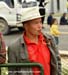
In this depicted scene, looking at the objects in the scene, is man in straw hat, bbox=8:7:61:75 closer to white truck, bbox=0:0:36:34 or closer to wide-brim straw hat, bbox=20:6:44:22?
wide-brim straw hat, bbox=20:6:44:22

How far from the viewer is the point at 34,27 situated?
14.6 ft

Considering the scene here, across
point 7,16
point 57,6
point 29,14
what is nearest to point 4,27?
point 7,16

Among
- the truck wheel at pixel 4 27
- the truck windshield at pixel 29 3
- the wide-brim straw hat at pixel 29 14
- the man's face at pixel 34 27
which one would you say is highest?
the wide-brim straw hat at pixel 29 14

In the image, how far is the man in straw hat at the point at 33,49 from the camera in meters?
4.42

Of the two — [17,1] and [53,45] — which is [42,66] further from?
[17,1]

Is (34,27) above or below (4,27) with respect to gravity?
above

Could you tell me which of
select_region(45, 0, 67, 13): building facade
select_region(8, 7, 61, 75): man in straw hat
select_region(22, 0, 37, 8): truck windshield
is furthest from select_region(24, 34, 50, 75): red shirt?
select_region(45, 0, 67, 13): building facade

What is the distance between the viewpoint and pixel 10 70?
4.41m

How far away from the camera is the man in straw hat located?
4.42 m

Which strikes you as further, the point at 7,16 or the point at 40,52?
the point at 7,16

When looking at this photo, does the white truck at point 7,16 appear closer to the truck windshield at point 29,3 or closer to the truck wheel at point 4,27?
the truck wheel at point 4,27

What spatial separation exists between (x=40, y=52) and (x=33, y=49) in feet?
0.26

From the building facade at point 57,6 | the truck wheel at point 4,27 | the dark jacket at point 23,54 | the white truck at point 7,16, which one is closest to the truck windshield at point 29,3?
the white truck at point 7,16

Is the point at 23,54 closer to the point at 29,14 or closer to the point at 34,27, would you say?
the point at 34,27
